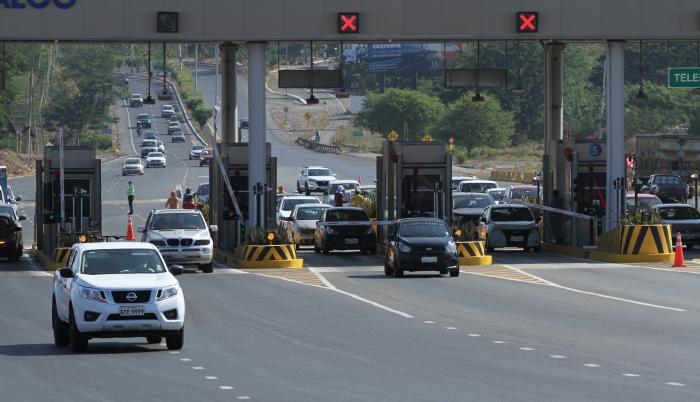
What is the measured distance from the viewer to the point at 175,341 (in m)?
20.7

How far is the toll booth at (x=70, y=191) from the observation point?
43.2 meters

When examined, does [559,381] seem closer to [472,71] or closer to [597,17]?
[597,17]

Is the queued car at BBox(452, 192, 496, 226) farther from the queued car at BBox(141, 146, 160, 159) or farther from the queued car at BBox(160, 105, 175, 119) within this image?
the queued car at BBox(160, 105, 175, 119)

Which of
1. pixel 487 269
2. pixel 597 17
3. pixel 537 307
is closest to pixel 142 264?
pixel 537 307

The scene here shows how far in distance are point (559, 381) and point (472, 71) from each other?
98.9 ft

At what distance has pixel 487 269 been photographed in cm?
3831

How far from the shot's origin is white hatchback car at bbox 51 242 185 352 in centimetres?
1995

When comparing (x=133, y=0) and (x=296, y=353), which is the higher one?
(x=133, y=0)

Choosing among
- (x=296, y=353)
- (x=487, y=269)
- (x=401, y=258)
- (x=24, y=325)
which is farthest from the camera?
(x=487, y=269)

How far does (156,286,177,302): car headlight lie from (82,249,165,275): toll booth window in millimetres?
954

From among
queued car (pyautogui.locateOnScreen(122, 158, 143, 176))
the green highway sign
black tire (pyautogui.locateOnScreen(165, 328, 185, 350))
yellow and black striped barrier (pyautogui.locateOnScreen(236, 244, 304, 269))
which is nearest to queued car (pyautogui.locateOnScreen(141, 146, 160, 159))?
queued car (pyautogui.locateOnScreen(122, 158, 143, 176))

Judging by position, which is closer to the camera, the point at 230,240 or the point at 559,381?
the point at 559,381

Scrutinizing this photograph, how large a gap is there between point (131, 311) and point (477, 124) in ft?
447

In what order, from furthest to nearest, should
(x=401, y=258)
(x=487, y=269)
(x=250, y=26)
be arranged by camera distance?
(x=250, y=26), (x=487, y=269), (x=401, y=258)
